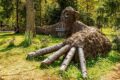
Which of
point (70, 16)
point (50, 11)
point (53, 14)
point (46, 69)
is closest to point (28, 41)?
point (70, 16)

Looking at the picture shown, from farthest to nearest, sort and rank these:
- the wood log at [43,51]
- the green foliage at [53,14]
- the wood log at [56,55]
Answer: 1. the green foliage at [53,14]
2. the wood log at [43,51]
3. the wood log at [56,55]

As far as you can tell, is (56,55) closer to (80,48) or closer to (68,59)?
(68,59)

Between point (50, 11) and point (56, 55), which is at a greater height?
point (50, 11)

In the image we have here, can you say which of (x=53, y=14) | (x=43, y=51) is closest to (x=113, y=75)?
(x=43, y=51)

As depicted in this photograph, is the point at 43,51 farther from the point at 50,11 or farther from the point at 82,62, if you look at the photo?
the point at 50,11

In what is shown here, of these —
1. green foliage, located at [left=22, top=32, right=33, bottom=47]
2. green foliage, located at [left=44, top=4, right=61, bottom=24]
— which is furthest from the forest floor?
green foliage, located at [left=44, top=4, right=61, bottom=24]

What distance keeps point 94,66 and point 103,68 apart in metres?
0.48

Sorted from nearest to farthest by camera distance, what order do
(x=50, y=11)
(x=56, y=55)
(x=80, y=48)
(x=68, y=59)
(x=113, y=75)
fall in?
(x=113, y=75), (x=68, y=59), (x=56, y=55), (x=80, y=48), (x=50, y=11)

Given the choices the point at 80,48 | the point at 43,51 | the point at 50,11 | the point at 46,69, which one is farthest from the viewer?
the point at 50,11

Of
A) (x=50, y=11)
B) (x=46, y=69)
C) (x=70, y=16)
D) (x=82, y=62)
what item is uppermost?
(x=70, y=16)

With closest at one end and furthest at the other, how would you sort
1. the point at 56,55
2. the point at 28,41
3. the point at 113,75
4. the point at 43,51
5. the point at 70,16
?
the point at 113,75, the point at 56,55, the point at 43,51, the point at 28,41, the point at 70,16

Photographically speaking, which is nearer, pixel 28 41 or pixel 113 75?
pixel 113 75

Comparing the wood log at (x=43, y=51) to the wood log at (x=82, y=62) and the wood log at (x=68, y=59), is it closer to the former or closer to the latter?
the wood log at (x=68, y=59)

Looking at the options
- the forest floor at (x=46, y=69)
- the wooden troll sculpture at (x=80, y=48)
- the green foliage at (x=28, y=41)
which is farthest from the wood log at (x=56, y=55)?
the green foliage at (x=28, y=41)
